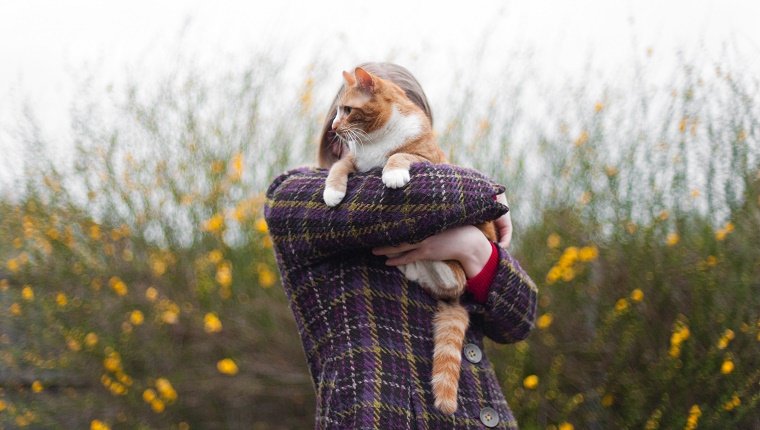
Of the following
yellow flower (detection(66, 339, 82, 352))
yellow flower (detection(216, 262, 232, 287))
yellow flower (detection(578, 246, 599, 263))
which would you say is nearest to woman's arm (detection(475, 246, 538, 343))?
yellow flower (detection(578, 246, 599, 263))

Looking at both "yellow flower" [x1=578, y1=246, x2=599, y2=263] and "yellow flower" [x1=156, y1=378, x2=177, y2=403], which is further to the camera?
"yellow flower" [x1=156, y1=378, x2=177, y2=403]

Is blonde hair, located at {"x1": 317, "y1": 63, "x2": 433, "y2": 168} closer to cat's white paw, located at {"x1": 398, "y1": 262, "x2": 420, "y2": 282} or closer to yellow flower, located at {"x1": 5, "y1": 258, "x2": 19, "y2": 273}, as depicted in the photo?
cat's white paw, located at {"x1": 398, "y1": 262, "x2": 420, "y2": 282}

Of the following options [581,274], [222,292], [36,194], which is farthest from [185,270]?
[581,274]

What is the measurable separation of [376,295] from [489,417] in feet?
1.04

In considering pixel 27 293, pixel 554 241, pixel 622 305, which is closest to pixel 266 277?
pixel 27 293

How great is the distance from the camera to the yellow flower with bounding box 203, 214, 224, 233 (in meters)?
2.95

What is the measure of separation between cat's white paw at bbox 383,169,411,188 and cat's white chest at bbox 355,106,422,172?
0.22 metres

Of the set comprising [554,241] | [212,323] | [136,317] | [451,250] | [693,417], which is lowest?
[136,317]

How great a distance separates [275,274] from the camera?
2926mm

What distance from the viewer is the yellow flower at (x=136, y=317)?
2.86 m

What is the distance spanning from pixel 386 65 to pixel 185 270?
180cm

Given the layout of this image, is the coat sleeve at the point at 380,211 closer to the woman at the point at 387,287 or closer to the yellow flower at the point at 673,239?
the woman at the point at 387,287

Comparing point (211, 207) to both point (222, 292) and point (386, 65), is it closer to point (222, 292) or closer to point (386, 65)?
point (222, 292)

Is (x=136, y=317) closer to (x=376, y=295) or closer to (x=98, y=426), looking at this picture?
(x=98, y=426)
